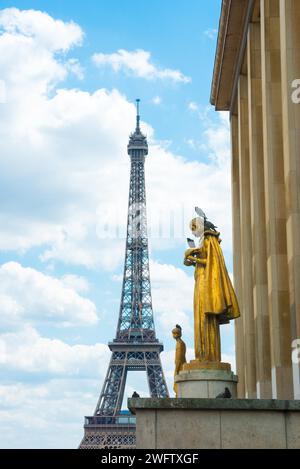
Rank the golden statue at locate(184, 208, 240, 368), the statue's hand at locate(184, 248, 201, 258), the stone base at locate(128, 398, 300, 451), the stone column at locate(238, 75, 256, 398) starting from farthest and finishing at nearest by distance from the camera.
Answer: the stone column at locate(238, 75, 256, 398) < the statue's hand at locate(184, 248, 201, 258) < the golden statue at locate(184, 208, 240, 368) < the stone base at locate(128, 398, 300, 451)

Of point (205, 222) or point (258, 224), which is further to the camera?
point (258, 224)

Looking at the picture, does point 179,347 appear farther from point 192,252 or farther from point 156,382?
point 156,382

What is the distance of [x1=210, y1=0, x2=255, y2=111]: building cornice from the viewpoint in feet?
105

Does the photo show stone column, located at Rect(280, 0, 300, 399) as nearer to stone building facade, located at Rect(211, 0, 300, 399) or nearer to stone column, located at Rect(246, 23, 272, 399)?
stone building facade, located at Rect(211, 0, 300, 399)

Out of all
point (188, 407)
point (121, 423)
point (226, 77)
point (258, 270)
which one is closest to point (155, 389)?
Result: point (121, 423)

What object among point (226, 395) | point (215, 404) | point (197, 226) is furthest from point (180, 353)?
point (215, 404)

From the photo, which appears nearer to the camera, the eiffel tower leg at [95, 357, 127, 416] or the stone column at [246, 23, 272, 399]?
the stone column at [246, 23, 272, 399]

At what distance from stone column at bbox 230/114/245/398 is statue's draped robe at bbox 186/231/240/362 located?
1820 cm

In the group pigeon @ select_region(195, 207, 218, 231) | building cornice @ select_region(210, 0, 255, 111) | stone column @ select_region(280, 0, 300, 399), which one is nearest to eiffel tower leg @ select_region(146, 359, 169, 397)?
building cornice @ select_region(210, 0, 255, 111)

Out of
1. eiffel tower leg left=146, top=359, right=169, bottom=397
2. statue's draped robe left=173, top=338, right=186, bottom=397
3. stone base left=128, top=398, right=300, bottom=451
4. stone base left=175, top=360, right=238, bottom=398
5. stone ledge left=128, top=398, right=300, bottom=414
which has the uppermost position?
eiffel tower leg left=146, top=359, right=169, bottom=397

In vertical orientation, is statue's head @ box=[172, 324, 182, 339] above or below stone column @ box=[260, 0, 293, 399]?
below

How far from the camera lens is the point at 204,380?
52.4 ft

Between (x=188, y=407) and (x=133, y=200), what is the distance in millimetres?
103563

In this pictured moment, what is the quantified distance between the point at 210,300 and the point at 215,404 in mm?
3441
